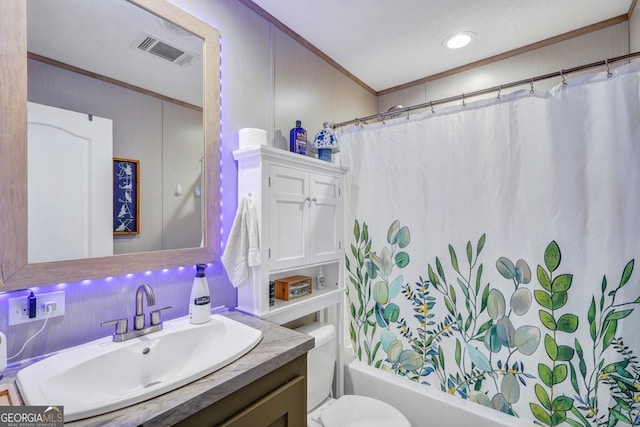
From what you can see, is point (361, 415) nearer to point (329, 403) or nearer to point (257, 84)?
point (329, 403)

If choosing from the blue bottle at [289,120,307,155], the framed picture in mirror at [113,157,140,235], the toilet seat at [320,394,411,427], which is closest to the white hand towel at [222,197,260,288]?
the framed picture in mirror at [113,157,140,235]

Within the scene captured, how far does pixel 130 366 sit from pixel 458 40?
7.84 feet

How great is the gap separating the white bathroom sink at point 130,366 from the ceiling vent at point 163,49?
1.10 meters

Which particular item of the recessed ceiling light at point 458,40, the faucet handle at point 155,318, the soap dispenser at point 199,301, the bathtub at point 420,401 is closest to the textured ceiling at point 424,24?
the recessed ceiling light at point 458,40

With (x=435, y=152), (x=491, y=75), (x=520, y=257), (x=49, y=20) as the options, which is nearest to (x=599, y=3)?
(x=491, y=75)

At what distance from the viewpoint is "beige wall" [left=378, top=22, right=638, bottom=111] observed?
1757mm

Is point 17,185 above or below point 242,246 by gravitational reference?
above

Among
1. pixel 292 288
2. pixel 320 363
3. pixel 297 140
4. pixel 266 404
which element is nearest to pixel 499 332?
pixel 320 363

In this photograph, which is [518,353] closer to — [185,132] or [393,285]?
[393,285]

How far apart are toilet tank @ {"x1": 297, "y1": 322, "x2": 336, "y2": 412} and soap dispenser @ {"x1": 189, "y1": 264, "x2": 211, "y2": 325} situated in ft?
1.99

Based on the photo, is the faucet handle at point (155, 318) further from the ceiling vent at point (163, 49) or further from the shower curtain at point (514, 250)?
the shower curtain at point (514, 250)

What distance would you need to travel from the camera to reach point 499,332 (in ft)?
4.93

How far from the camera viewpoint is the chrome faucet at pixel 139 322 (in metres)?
1.02

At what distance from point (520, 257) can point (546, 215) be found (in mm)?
227
